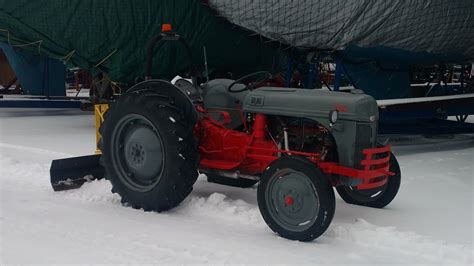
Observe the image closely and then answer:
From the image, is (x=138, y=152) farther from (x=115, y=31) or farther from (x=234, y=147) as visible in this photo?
(x=115, y=31)

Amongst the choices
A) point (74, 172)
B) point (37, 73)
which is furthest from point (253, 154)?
point (37, 73)

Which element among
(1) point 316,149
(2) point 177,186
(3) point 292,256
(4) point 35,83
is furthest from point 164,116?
(4) point 35,83

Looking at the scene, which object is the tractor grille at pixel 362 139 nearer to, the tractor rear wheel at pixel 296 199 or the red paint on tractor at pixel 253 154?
the red paint on tractor at pixel 253 154

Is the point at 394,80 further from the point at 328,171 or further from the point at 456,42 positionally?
the point at 328,171

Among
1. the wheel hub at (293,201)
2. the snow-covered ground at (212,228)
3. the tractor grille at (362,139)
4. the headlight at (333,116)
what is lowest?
the snow-covered ground at (212,228)

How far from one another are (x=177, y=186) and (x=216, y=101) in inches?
32.3

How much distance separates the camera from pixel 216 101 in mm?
4355

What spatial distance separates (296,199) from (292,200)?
1.0 inches

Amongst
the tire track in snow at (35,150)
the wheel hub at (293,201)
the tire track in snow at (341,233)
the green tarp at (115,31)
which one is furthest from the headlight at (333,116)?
the green tarp at (115,31)

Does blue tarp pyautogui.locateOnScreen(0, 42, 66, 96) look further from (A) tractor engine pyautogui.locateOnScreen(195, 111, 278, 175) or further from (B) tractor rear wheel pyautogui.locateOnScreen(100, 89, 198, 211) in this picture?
(A) tractor engine pyautogui.locateOnScreen(195, 111, 278, 175)

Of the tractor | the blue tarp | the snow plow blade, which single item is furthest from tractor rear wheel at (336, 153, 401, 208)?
the blue tarp

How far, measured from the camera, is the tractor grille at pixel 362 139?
11.7ft

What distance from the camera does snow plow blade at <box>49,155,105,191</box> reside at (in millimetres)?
4594

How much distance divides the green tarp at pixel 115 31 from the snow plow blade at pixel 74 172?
320 centimetres
